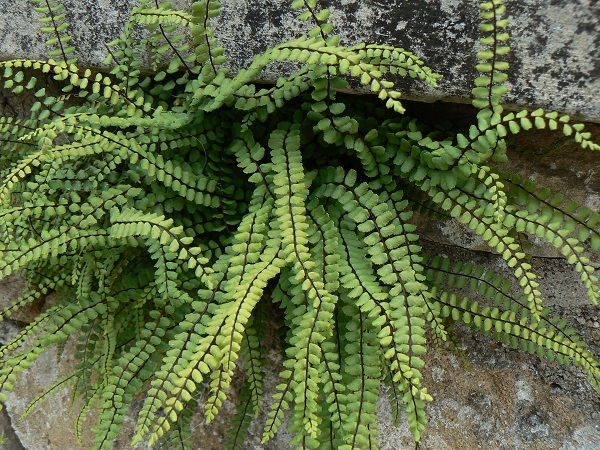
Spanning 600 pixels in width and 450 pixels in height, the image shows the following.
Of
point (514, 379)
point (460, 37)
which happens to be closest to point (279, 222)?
point (460, 37)

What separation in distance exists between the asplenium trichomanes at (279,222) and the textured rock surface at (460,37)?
0.06m

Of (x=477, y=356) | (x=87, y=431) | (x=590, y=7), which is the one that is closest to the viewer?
(x=590, y=7)

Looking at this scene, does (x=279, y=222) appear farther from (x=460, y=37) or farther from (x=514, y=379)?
(x=514, y=379)

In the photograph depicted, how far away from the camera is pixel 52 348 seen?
2502 millimetres

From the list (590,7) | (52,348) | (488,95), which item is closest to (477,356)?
(488,95)

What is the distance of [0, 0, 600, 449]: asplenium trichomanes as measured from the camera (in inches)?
49.7

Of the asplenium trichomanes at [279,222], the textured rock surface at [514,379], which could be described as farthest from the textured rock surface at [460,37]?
the textured rock surface at [514,379]

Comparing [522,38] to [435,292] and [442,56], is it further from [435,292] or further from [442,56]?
[435,292]

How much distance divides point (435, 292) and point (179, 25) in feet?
3.79

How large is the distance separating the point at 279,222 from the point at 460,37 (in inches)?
26.5

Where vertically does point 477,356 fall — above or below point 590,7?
below

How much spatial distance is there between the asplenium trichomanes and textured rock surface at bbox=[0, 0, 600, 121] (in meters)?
0.06

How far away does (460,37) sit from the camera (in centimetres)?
132

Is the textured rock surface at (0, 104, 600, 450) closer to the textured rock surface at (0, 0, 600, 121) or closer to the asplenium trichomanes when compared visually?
the asplenium trichomanes
